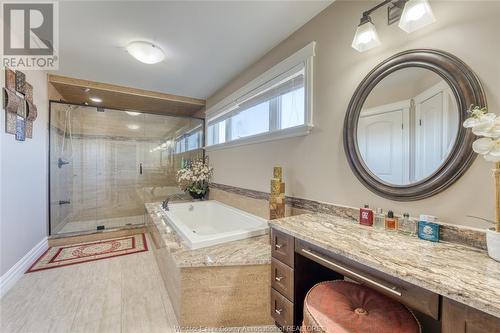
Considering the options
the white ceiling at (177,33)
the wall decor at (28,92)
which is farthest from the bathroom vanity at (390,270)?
the wall decor at (28,92)

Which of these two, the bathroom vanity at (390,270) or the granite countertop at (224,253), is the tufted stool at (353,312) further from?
the granite countertop at (224,253)

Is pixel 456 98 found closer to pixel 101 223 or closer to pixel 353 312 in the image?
pixel 353 312

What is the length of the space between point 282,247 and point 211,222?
1978 millimetres

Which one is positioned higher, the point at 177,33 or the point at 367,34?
the point at 177,33

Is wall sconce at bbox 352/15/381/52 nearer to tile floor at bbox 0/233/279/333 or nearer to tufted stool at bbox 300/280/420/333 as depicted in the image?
tufted stool at bbox 300/280/420/333

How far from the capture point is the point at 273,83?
233cm

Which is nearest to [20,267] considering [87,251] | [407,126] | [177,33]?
[87,251]

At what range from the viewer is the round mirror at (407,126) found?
44.6 inches

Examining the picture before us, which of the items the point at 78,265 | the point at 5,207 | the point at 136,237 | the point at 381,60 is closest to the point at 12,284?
the point at 78,265

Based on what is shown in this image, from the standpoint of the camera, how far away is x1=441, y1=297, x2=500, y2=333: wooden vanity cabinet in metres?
0.64

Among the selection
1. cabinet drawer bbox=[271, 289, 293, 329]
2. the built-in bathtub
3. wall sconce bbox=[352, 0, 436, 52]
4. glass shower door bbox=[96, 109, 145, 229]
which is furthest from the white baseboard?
wall sconce bbox=[352, 0, 436, 52]

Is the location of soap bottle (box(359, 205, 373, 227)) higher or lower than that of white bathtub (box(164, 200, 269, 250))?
higher

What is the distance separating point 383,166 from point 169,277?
1829mm

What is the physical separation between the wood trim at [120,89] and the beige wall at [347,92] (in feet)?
5.09
